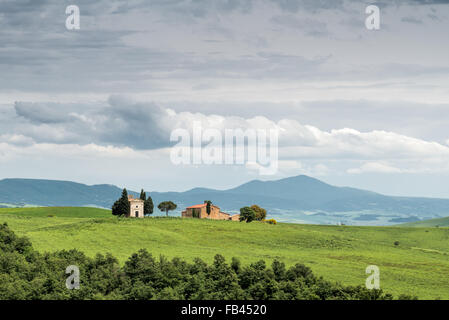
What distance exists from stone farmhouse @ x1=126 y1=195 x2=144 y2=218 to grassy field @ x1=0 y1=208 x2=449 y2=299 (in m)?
10.5

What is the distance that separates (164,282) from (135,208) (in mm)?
89921

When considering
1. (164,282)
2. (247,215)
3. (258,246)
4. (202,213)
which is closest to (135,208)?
(202,213)

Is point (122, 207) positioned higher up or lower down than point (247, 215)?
higher up

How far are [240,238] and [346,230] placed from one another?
61603mm

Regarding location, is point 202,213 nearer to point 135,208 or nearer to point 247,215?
point 247,215

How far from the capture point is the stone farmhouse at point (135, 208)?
16205 cm

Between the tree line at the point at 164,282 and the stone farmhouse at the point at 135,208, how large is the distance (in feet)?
252

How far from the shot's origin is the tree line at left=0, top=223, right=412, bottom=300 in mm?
69125

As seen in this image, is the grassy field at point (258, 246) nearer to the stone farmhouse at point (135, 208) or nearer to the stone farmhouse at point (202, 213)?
the stone farmhouse at point (135, 208)

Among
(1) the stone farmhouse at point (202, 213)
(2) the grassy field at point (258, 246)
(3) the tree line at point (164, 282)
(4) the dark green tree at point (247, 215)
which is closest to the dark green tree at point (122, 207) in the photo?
(2) the grassy field at point (258, 246)

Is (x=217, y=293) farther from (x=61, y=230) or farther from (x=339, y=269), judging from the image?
(x=61, y=230)

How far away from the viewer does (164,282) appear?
7494 centimetres

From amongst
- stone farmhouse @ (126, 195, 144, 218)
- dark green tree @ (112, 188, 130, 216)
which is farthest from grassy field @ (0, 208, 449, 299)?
dark green tree @ (112, 188, 130, 216)
